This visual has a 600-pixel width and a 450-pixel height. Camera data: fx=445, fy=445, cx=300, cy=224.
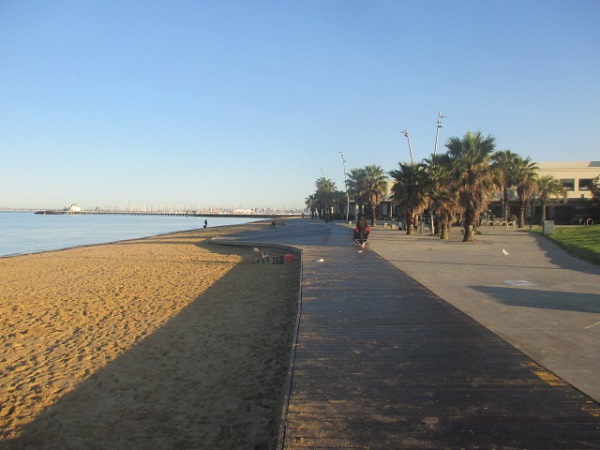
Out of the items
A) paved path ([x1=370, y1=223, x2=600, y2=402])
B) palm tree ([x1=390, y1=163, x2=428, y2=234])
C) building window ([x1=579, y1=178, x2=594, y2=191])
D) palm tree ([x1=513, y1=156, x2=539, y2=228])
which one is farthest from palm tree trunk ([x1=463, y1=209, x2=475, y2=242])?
building window ([x1=579, y1=178, x2=594, y2=191])

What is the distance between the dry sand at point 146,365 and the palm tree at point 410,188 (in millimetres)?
18608

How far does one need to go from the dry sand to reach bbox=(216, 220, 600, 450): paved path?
0.80 m

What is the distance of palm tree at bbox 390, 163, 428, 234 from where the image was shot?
3042 cm

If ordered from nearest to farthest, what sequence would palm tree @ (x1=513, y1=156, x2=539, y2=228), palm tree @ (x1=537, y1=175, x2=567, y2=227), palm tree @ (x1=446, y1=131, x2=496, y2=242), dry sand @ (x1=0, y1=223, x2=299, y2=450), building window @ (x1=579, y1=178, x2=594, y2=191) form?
1. dry sand @ (x1=0, y1=223, x2=299, y2=450)
2. palm tree @ (x1=446, y1=131, x2=496, y2=242)
3. palm tree @ (x1=513, y1=156, x2=539, y2=228)
4. palm tree @ (x1=537, y1=175, x2=567, y2=227)
5. building window @ (x1=579, y1=178, x2=594, y2=191)

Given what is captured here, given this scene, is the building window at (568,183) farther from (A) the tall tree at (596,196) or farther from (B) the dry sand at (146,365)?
(B) the dry sand at (146,365)

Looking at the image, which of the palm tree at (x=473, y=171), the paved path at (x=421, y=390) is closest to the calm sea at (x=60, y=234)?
the palm tree at (x=473, y=171)

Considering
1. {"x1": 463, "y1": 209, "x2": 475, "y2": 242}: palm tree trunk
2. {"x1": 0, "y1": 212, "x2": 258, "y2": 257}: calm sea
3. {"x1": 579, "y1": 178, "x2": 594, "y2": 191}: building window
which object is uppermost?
{"x1": 579, "y1": 178, "x2": 594, "y2": 191}: building window

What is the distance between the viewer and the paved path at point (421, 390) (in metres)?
3.55

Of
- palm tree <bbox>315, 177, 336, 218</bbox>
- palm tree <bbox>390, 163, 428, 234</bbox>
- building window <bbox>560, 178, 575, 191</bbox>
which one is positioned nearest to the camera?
palm tree <bbox>390, 163, 428, 234</bbox>

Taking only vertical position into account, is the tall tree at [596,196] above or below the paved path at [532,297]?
above

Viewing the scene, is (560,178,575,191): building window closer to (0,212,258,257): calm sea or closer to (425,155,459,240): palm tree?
(425,155,459,240): palm tree

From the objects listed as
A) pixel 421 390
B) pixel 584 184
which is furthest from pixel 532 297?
pixel 584 184

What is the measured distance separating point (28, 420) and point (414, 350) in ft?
15.6

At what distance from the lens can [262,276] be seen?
16.0 metres
